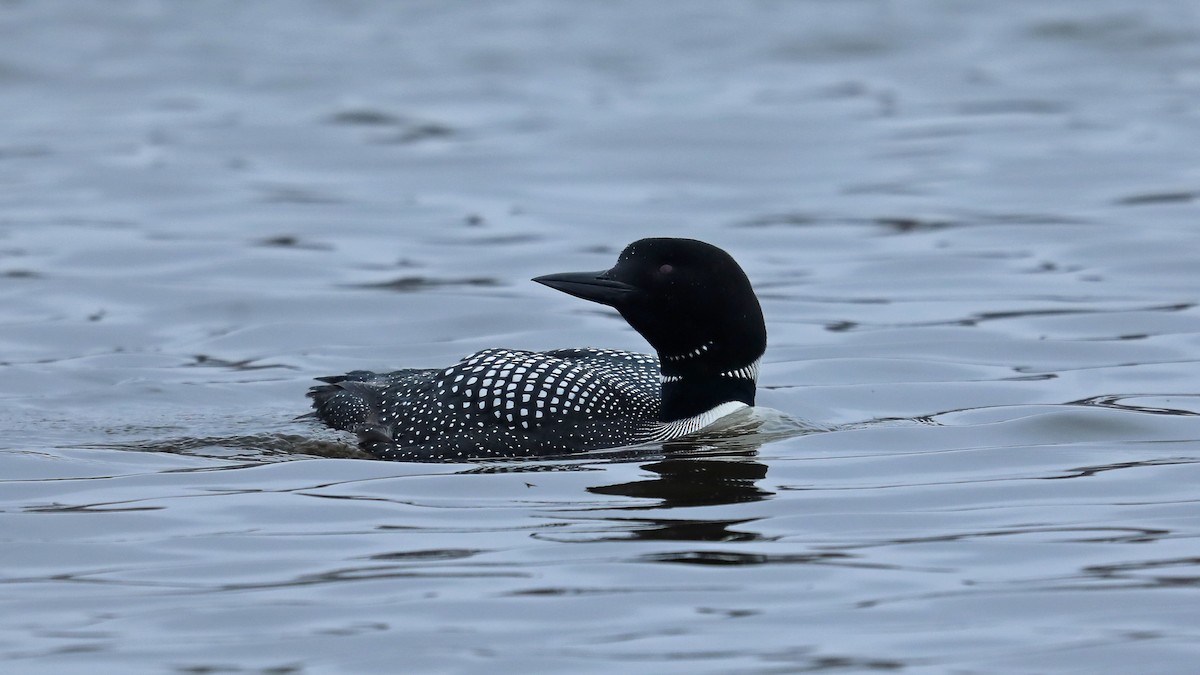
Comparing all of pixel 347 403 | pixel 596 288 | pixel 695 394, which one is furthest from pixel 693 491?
pixel 347 403

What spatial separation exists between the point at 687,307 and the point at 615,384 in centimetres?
40

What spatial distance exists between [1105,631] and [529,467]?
78.4 inches

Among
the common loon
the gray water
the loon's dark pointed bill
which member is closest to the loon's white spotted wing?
the common loon

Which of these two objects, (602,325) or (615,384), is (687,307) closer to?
(615,384)

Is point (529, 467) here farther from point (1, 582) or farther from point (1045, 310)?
point (1045, 310)

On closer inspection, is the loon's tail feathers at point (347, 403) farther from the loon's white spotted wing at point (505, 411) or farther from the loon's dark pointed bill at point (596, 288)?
the loon's dark pointed bill at point (596, 288)

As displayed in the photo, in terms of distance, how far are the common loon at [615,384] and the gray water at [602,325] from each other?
0.16 m

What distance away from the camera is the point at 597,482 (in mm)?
5137

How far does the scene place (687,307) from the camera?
557 cm

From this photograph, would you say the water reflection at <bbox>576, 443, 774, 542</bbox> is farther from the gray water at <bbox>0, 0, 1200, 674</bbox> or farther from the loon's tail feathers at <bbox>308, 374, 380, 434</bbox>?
the loon's tail feathers at <bbox>308, 374, 380, 434</bbox>

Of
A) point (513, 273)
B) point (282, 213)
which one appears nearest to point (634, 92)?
point (282, 213)

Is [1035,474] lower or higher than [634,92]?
lower

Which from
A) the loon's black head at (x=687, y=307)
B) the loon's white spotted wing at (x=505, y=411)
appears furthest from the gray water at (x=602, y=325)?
the loon's black head at (x=687, y=307)

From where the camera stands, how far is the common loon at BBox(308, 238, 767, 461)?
18.2 ft
